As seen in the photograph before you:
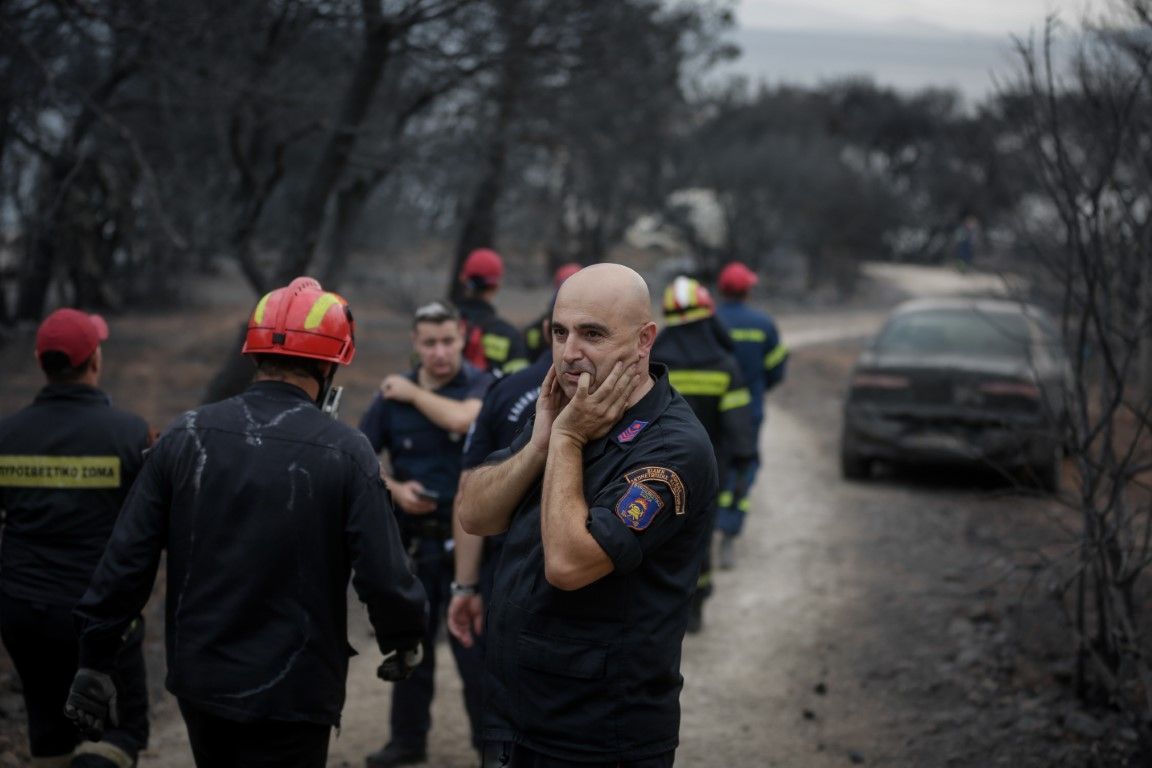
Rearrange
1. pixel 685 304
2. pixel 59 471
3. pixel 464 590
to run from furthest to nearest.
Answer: pixel 685 304
pixel 464 590
pixel 59 471

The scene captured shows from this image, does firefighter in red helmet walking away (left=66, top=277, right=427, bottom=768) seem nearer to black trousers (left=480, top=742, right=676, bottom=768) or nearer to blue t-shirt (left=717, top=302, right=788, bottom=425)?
black trousers (left=480, top=742, right=676, bottom=768)

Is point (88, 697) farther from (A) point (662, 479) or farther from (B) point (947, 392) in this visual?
(B) point (947, 392)

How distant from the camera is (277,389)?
134 inches

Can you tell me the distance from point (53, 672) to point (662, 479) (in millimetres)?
2652

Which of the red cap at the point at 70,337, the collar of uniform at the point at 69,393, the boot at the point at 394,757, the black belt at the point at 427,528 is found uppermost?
the red cap at the point at 70,337

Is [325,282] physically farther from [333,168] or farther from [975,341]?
[975,341]

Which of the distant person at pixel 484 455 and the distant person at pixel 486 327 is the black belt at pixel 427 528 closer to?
the distant person at pixel 484 455

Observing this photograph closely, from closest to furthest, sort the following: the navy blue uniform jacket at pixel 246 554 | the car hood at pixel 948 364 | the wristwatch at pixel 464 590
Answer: the navy blue uniform jacket at pixel 246 554 < the wristwatch at pixel 464 590 < the car hood at pixel 948 364

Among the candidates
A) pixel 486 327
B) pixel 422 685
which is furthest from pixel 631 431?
pixel 486 327

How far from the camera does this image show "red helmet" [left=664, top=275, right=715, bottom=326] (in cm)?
654

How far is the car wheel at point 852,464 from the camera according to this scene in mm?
11039

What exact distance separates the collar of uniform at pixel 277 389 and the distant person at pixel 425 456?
165 cm

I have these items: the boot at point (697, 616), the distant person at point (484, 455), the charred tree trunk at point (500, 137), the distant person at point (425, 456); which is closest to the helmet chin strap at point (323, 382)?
the distant person at point (484, 455)

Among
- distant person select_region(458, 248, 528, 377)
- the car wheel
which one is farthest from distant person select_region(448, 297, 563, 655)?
the car wheel
